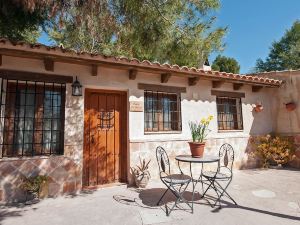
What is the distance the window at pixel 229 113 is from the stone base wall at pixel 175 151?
1.62 feet

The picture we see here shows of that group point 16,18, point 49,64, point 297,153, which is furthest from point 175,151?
point 16,18

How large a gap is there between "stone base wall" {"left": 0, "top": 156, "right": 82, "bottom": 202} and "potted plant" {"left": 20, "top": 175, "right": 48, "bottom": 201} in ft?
0.34

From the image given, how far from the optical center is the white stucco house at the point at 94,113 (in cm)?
461

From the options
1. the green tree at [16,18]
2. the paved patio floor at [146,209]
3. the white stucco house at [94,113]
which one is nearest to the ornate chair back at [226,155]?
the white stucco house at [94,113]

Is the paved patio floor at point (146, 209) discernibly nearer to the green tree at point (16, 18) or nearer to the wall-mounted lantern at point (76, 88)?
the wall-mounted lantern at point (76, 88)

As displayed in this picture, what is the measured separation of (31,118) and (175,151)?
3.62 metres

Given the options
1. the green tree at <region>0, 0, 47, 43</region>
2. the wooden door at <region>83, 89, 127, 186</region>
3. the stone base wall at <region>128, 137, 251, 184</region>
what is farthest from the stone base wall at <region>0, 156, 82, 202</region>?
the green tree at <region>0, 0, 47, 43</region>

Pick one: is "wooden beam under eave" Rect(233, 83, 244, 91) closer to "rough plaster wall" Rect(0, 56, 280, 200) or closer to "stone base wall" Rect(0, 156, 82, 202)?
"rough plaster wall" Rect(0, 56, 280, 200)

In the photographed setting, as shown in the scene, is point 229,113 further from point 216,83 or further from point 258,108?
point 216,83

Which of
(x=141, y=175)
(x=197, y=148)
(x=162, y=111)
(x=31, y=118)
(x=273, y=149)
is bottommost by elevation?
(x=141, y=175)

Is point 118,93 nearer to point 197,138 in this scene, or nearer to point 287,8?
point 197,138

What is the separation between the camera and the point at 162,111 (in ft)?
21.1

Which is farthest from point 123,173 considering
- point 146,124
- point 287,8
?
point 287,8

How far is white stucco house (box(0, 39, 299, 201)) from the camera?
15.1ft
